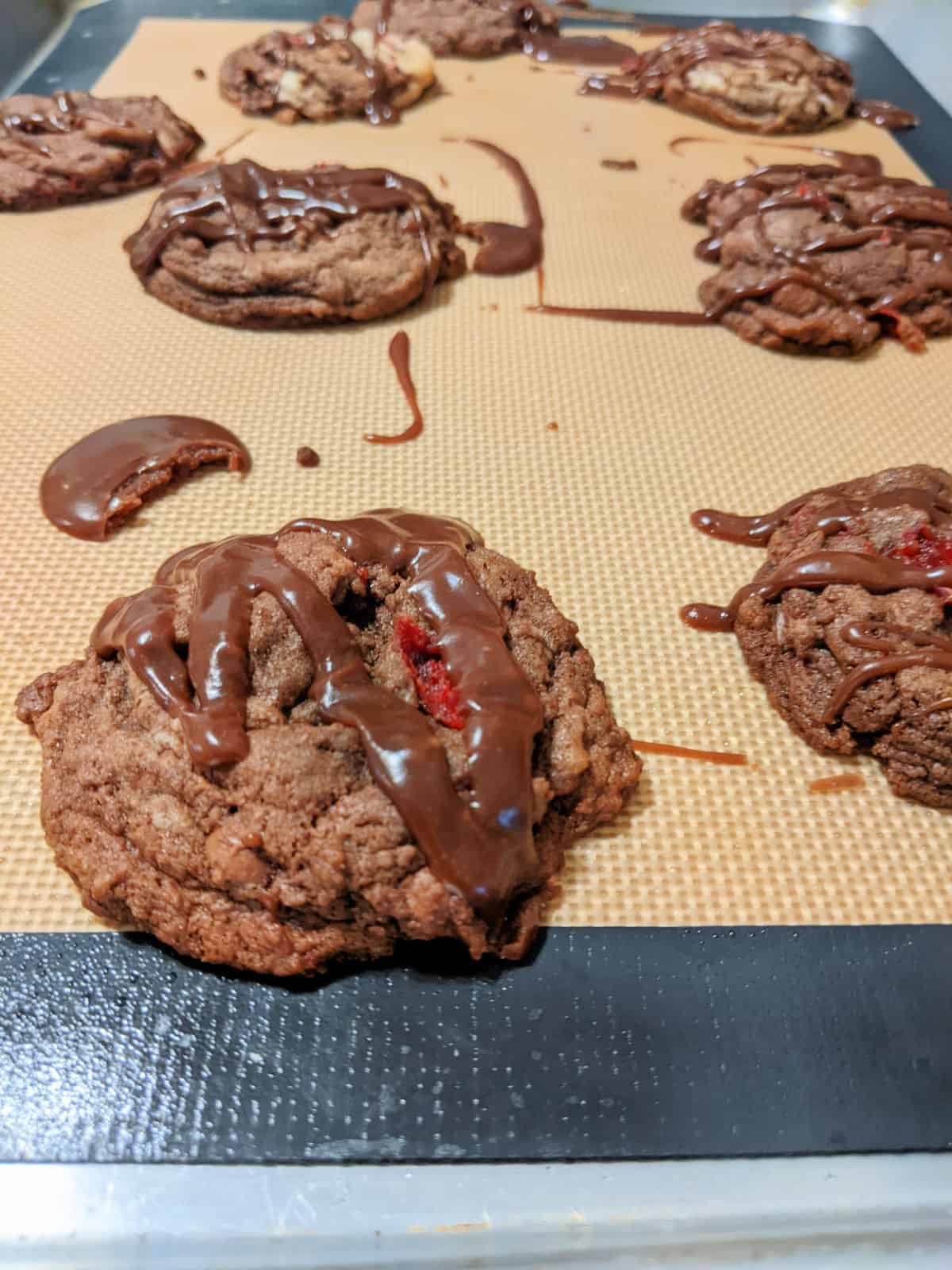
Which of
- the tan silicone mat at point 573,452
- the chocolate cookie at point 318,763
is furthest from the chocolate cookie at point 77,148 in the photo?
the chocolate cookie at point 318,763

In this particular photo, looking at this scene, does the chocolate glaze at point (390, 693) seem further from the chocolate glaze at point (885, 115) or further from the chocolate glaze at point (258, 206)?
the chocolate glaze at point (885, 115)

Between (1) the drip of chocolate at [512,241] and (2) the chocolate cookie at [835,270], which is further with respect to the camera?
(1) the drip of chocolate at [512,241]

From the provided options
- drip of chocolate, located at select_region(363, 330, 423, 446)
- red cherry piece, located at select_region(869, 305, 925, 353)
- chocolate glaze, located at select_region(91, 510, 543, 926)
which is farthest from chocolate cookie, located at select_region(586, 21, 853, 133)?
chocolate glaze, located at select_region(91, 510, 543, 926)

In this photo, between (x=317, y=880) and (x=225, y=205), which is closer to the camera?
(x=317, y=880)

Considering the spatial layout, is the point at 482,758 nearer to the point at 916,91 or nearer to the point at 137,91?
the point at 137,91

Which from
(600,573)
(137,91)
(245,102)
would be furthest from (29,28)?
(600,573)

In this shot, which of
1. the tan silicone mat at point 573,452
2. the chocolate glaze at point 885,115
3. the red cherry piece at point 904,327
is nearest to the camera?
the tan silicone mat at point 573,452
